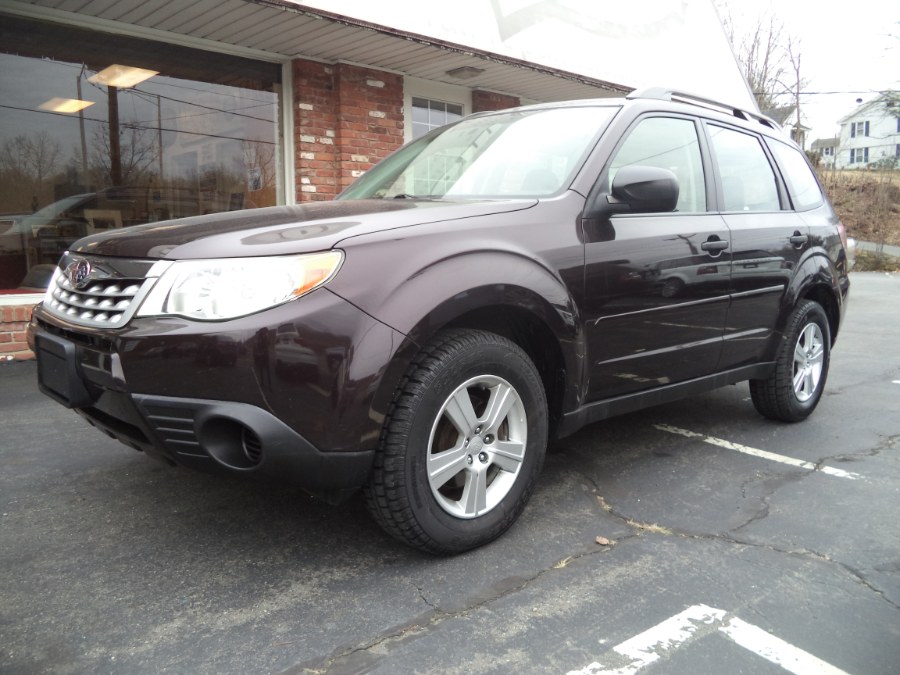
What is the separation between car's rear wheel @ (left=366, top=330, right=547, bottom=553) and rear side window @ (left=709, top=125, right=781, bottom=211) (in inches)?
70.5

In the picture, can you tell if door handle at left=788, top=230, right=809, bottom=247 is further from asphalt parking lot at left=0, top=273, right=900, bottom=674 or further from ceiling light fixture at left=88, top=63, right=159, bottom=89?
ceiling light fixture at left=88, top=63, right=159, bottom=89

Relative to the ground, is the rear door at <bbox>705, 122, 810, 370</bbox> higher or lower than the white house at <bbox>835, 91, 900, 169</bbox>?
lower

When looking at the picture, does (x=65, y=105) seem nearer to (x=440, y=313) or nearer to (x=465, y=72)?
(x=465, y=72)

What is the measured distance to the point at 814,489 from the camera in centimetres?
339

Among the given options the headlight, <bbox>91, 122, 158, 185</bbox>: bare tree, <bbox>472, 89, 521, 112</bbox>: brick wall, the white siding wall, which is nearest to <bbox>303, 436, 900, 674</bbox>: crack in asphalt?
the headlight

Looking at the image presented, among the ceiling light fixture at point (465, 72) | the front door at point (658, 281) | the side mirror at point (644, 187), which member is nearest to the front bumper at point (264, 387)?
the front door at point (658, 281)

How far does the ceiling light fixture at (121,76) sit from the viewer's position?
6.77 metres

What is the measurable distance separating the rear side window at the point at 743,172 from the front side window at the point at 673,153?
189mm

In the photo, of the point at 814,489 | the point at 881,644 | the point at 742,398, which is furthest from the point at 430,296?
the point at 742,398

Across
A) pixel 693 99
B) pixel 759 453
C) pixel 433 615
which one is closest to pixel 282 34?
pixel 693 99

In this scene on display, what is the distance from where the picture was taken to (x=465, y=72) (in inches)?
340

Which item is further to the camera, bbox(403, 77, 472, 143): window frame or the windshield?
bbox(403, 77, 472, 143): window frame

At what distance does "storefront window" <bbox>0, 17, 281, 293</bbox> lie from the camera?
648 centimetres

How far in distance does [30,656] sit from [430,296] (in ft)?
5.12
